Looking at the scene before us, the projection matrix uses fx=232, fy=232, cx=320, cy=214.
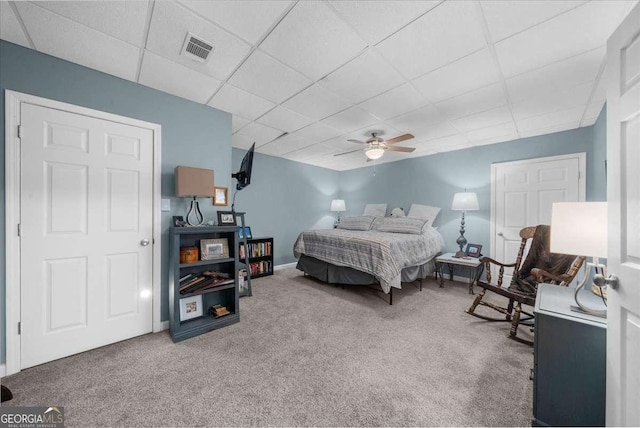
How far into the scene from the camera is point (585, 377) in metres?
1.13

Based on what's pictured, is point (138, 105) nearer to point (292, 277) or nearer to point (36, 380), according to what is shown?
point (36, 380)

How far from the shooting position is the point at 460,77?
2.10 meters

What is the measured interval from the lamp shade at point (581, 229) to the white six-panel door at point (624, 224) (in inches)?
11.2

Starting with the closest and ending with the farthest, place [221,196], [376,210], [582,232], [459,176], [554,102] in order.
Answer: [582,232] → [554,102] → [221,196] → [459,176] → [376,210]

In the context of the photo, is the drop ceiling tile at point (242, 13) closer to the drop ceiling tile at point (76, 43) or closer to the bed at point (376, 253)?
the drop ceiling tile at point (76, 43)

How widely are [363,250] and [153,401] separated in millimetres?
2502

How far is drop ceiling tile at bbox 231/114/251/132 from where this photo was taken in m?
2.99

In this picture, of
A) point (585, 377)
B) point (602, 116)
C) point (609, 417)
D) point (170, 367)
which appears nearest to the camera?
point (609, 417)

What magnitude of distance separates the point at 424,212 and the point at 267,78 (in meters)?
3.75

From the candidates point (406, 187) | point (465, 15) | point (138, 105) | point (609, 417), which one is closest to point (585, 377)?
point (609, 417)

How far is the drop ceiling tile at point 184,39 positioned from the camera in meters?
1.47

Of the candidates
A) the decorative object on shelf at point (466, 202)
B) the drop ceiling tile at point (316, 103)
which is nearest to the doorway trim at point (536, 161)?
the decorative object on shelf at point (466, 202)

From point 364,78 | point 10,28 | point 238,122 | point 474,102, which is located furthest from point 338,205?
point 10,28

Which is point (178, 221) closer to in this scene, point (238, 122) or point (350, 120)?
point (238, 122)
